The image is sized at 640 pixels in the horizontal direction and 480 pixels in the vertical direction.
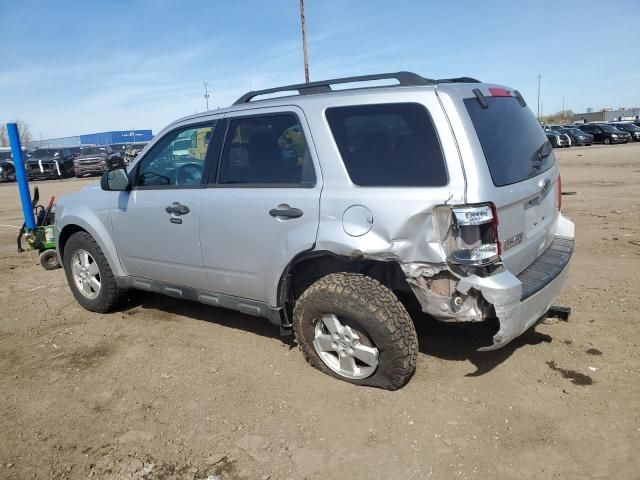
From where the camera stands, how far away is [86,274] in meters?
5.03

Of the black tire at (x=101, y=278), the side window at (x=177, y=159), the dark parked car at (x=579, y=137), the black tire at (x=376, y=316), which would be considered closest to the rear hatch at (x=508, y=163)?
the black tire at (x=376, y=316)

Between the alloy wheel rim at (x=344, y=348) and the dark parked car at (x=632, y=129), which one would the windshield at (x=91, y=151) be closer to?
the alloy wheel rim at (x=344, y=348)

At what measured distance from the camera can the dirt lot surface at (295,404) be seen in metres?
2.69

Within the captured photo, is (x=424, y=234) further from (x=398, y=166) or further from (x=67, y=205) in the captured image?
(x=67, y=205)

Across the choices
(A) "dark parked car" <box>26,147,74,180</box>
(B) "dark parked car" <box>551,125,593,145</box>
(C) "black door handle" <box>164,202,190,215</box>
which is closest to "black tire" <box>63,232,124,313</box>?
(C) "black door handle" <box>164,202,190,215</box>

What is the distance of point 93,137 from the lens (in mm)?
73562

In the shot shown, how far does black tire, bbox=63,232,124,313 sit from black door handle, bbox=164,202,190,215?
1.16 m

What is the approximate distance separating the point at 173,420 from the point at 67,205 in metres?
2.90

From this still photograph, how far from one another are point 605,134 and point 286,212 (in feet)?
137

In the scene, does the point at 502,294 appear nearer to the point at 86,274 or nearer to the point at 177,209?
the point at 177,209

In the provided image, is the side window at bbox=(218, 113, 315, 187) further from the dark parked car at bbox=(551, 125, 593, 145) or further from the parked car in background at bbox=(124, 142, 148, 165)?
the dark parked car at bbox=(551, 125, 593, 145)

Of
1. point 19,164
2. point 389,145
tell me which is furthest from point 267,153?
point 19,164

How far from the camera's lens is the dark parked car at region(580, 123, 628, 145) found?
3766 cm

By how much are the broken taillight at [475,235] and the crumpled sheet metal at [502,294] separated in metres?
0.11
